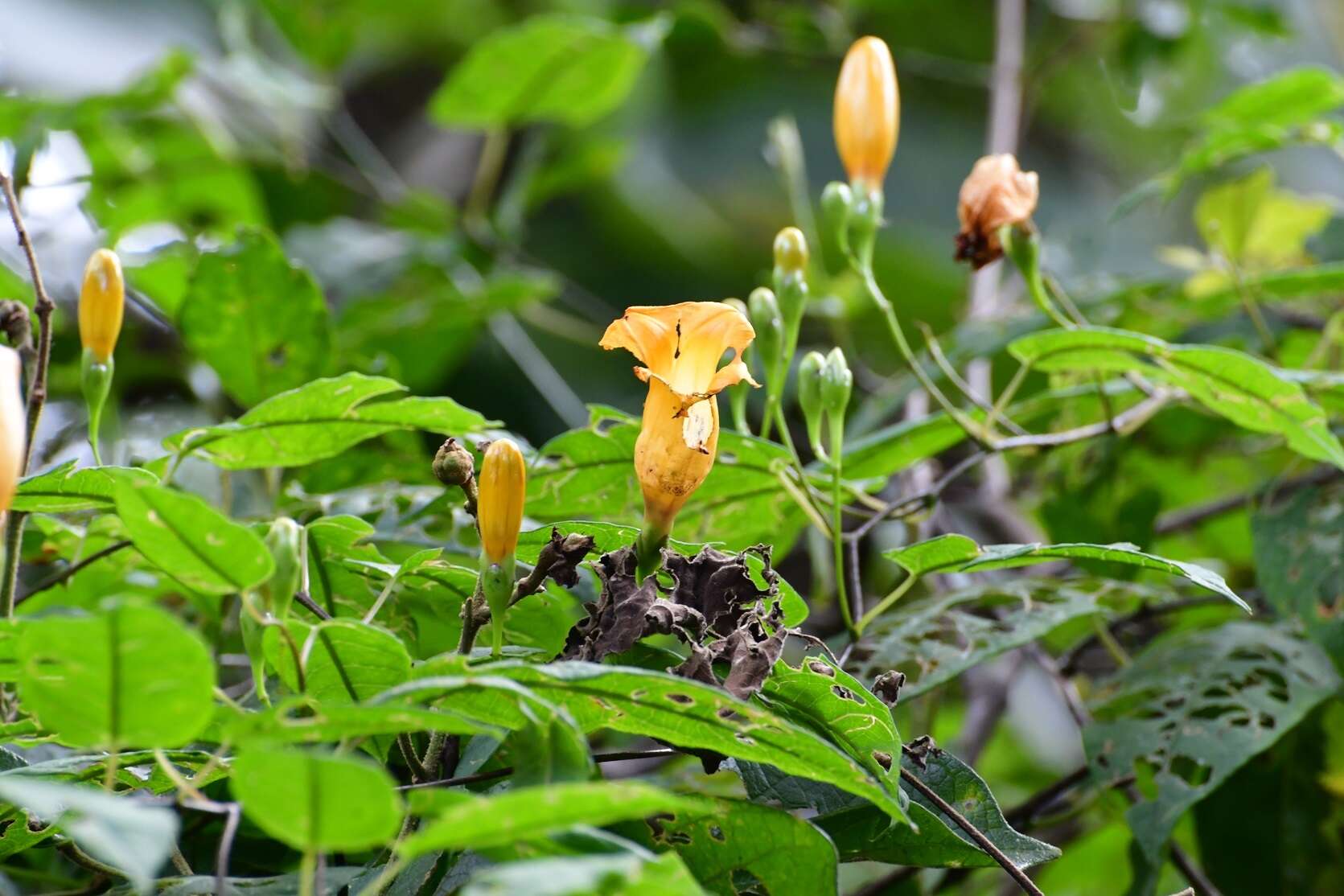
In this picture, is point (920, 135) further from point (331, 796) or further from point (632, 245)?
point (331, 796)

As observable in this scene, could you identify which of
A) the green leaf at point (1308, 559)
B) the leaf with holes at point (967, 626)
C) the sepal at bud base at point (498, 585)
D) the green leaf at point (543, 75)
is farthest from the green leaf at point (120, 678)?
the green leaf at point (543, 75)

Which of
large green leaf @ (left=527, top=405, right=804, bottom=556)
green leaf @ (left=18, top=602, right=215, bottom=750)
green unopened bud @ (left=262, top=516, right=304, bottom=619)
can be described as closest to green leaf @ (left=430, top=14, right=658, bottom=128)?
large green leaf @ (left=527, top=405, right=804, bottom=556)

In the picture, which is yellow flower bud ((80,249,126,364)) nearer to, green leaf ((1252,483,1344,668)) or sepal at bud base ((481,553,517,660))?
sepal at bud base ((481,553,517,660))

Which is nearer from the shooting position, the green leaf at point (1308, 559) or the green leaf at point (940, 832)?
the green leaf at point (940, 832)

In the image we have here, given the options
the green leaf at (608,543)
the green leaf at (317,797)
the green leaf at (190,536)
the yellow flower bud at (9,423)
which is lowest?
the green leaf at (608,543)

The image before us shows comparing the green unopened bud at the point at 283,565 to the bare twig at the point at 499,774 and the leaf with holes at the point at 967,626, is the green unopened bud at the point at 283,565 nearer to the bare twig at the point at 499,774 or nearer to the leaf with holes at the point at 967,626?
the bare twig at the point at 499,774

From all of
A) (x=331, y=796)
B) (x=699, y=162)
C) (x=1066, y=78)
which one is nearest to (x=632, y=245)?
(x=699, y=162)

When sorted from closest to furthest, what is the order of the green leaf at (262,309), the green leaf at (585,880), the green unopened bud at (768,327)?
the green leaf at (585,880) < the green unopened bud at (768,327) < the green leaf at (262,309)
